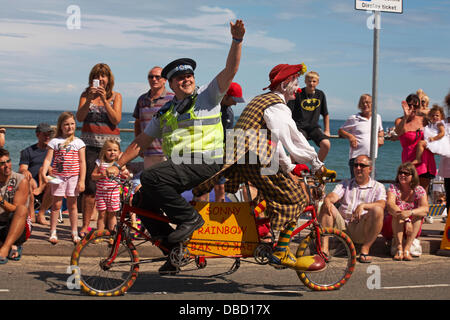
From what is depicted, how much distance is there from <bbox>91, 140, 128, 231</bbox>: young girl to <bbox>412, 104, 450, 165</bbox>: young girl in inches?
171

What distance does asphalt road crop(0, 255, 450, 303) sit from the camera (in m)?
5.93

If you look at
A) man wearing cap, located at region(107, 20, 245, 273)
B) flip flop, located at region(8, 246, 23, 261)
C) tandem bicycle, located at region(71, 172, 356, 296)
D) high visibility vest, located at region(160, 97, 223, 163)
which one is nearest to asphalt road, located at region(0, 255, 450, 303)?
flip flop, located at region(8, 246, 23, 261)

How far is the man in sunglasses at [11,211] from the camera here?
24.1 ft

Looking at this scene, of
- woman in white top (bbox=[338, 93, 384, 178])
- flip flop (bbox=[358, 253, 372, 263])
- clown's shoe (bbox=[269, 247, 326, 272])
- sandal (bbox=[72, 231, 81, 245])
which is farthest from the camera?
woman in white top (bbox=[338, 93, 384, 178])

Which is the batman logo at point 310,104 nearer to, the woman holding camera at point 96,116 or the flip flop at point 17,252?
the woman holding camera at point 96,116

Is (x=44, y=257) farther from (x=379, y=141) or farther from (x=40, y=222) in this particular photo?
(x=379, y=141)

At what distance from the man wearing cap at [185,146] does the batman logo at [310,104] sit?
4008 millimetres

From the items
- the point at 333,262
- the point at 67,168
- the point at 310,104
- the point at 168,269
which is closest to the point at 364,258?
the point at 333,262

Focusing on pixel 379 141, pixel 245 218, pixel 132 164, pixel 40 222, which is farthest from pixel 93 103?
pixel 379 141

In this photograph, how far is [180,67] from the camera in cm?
577

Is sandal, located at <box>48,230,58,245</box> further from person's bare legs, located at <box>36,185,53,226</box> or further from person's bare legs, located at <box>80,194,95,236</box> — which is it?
person's bare legs, located at <box>36,185,53,226</box>

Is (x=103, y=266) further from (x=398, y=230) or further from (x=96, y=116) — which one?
(x=398, y=230)
